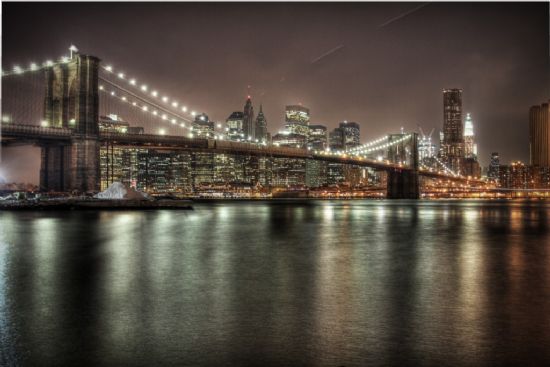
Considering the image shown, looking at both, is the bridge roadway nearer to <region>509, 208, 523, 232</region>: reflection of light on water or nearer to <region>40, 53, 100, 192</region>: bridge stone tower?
<region>40, 53, 100, 192</region>: bridge stone tower

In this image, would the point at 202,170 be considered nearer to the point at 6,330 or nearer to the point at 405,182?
the point at 405,182

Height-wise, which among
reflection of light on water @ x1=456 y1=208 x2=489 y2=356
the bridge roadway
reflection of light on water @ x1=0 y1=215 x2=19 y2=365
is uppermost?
the bridge roadway

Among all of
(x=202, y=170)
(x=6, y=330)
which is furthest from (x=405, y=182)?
(x=6, y=330)

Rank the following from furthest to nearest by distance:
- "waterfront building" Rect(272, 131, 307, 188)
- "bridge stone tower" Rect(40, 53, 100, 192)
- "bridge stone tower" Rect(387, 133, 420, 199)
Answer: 1. "waterfront building" Rect(272, 131, 307, 188)
2. "bridge stone tower" Rect(387, 133, 420, 199)
3. "bridge stone tower" Rect(40, 53, 100, 192)

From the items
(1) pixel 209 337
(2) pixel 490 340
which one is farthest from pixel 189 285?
(2) pixel 490 340

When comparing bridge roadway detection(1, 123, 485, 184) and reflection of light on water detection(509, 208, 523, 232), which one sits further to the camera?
bridge roadway detection(1, 123, 485, 184)

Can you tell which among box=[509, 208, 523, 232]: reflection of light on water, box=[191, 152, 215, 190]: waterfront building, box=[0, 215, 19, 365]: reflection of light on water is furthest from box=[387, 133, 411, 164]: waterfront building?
box=[0, 215, 19, 365]: reflection of light on water

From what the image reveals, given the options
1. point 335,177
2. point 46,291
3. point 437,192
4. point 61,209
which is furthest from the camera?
point 335,177

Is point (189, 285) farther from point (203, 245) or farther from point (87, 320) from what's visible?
point (203, 245)
